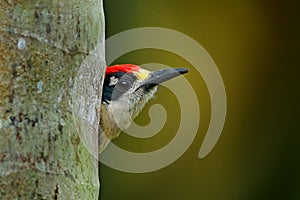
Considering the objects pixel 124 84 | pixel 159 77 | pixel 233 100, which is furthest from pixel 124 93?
pixel 233 100

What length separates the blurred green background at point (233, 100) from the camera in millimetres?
5156

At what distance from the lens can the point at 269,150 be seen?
5.20 m

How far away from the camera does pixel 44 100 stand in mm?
1990

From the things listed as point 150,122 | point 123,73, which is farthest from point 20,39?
point 150,122

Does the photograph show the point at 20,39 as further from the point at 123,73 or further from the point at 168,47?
the point at 168,47

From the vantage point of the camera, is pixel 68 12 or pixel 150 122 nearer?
pixel 68 12

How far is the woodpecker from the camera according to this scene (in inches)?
127

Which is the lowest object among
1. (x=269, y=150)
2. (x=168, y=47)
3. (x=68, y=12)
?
(x=269, y=150)

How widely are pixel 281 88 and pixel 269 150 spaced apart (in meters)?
0.46

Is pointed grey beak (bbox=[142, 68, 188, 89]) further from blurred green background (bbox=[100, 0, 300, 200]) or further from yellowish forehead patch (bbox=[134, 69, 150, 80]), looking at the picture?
blurred green background (bbox=[100, 0, 300, 200])

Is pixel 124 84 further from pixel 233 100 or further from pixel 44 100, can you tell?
pixel 233 100

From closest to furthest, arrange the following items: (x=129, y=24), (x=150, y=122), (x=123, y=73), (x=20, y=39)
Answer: (x=20, y=39), (x=123, y=73), (x=150, y=122), (x=129, y=24)

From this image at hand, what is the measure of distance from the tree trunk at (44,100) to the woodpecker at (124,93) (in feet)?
3.69

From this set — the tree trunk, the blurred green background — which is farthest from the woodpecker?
the blurred green background
